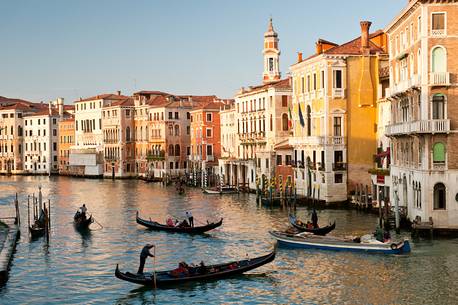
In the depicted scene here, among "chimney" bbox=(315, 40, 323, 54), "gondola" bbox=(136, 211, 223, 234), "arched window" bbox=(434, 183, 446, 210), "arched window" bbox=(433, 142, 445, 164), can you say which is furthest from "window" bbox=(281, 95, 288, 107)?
"arched window" bbox=(434, 183, 446, 210)

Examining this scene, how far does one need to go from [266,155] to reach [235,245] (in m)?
20.7

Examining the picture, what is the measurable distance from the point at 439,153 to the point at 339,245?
424 centimetres

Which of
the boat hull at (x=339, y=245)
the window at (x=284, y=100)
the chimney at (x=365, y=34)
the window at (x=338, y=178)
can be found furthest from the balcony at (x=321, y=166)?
the boat hull at (x=339, y=245)

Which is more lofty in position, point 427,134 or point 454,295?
point 427,134

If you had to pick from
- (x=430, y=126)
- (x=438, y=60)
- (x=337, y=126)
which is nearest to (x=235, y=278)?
(x=430, y=126)

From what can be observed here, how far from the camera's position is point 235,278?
19.2 metres

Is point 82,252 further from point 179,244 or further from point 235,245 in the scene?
point 235,245

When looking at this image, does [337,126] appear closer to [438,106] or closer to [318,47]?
[318,47]

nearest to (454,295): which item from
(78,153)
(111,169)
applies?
(111,169)

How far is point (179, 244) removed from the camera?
25.3 m

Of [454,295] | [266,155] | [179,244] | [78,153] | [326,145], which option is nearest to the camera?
[454,295]

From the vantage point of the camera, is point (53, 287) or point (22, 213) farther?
point (22, 213)

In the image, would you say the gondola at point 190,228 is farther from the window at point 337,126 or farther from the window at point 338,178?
the window at point 337,126

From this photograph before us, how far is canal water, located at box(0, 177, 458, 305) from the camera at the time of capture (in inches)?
682
